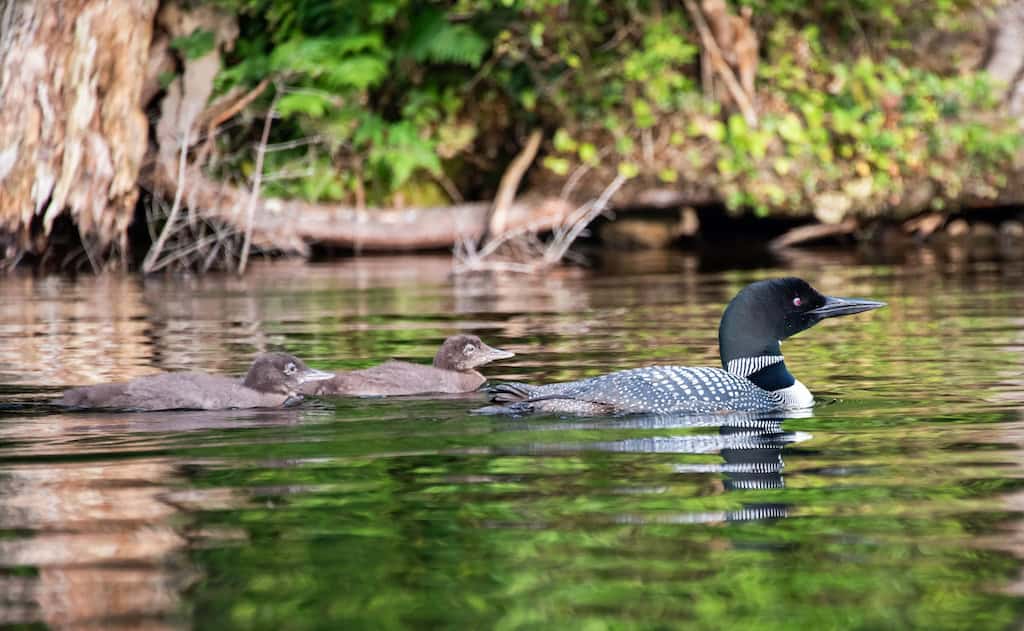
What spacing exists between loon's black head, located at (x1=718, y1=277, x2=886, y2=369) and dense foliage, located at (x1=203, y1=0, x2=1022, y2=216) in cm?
1231

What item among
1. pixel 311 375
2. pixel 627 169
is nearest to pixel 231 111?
pixel 627 169

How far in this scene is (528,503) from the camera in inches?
222

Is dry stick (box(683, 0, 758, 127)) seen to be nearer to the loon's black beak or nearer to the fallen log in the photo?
the fallen log

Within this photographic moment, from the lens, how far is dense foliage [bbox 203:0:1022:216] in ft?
70.4

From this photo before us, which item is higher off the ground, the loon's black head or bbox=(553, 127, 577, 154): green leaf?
bbox=(553, 127, 577, 154): green leaf

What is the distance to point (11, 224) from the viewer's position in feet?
61.4

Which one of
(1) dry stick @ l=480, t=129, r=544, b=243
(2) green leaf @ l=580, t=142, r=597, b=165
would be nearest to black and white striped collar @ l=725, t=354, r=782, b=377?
(1) dry stick @ l=480, t=129, r=544, b=243

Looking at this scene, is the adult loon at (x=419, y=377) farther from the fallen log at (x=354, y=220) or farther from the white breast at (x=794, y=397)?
the fallen log at (x=354, y=220)

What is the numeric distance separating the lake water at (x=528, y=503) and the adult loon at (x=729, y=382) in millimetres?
133

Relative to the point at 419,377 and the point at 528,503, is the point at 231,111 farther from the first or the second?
the point at 528,503

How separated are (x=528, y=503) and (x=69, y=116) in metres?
14.0

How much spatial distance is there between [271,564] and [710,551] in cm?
119

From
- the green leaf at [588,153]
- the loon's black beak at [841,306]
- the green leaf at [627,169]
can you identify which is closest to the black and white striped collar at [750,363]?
the loon's black beak at [841,306]

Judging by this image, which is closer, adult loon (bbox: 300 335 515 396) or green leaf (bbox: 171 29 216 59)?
adult loon (bbox: 300 335 515 396)
